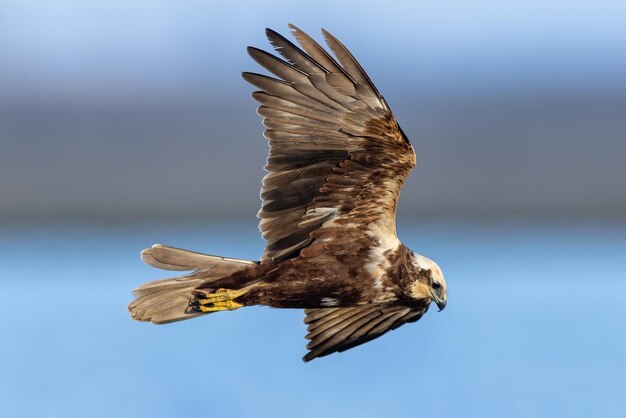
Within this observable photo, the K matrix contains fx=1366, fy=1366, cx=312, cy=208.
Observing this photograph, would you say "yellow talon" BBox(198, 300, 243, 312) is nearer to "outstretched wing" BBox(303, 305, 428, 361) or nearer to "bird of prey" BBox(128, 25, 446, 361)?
"bird of prey" BBox(128, 25, 446, 361)

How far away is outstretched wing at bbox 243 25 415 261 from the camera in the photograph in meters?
6.65

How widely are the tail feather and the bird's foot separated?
0.05 m

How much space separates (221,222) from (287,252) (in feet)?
25.9

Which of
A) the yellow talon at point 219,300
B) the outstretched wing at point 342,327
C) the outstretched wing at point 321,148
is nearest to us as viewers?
the outstretched wing at point 321,148

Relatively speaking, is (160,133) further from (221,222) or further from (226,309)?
(226,309)

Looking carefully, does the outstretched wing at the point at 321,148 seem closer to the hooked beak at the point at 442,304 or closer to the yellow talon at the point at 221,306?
the yellow talon at the point at 221,306

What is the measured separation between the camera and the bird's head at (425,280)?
702cm

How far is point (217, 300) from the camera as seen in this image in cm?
707

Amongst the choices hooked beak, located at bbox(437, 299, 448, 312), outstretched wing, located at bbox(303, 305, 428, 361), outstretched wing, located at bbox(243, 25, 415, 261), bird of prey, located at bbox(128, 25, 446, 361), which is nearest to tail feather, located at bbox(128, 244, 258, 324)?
bird of prey, located at bbox(128, 25, 446, 361)

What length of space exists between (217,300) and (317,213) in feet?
2.27

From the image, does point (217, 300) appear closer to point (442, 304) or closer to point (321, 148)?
point (321, 148)

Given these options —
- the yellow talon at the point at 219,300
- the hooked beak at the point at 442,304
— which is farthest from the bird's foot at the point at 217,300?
the hooked beak at the point at 442,304

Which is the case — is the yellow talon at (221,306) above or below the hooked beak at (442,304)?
above

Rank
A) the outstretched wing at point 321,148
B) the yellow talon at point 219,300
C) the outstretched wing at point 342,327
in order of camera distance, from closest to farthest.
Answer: the outstretched wing at point 321,148, the yellow talon at point 219,300, the outstretched wing at point 342,327
